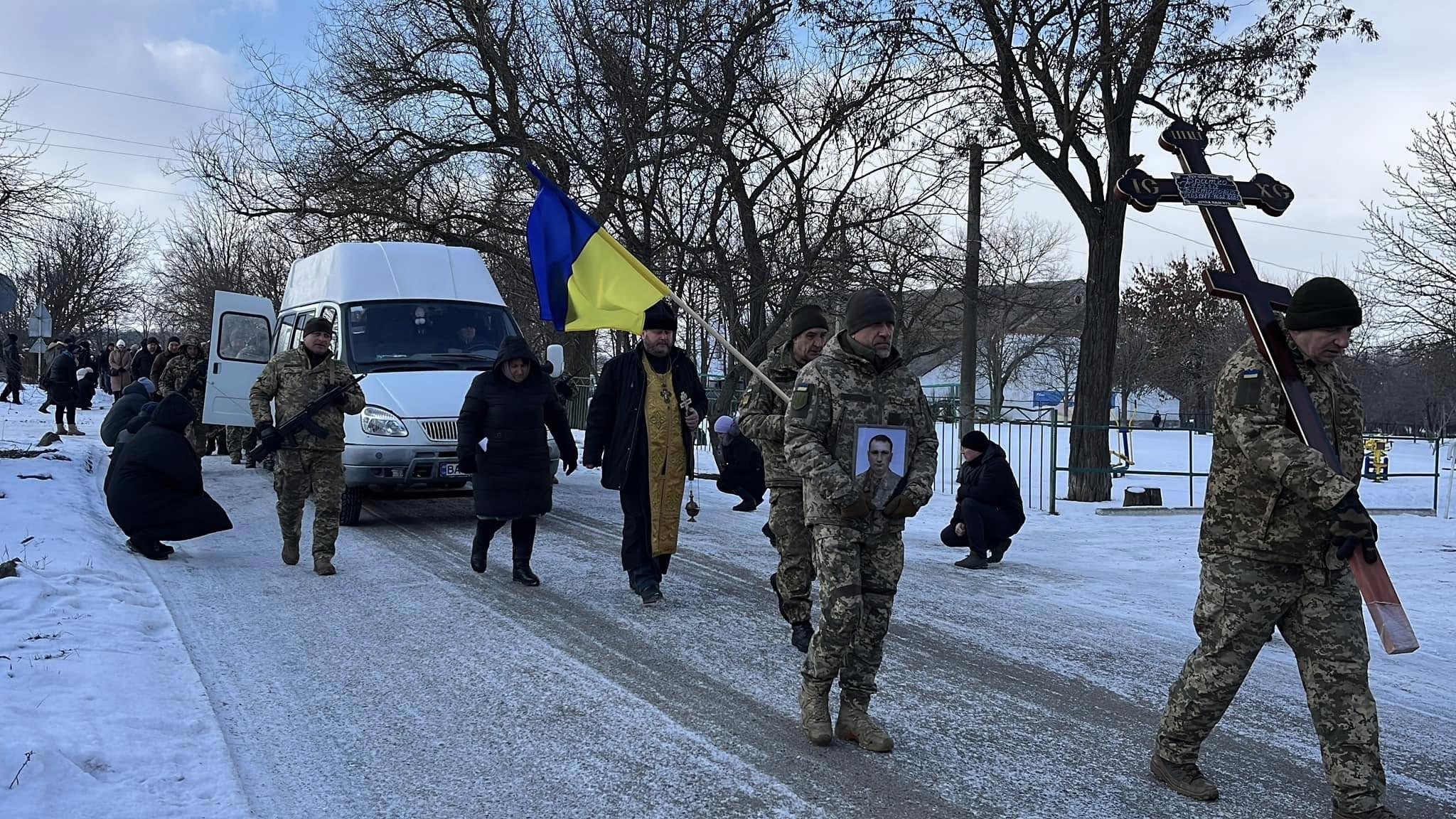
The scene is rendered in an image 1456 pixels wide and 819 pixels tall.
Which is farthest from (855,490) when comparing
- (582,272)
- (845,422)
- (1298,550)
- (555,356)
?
(555,356)

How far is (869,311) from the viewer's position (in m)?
4.44

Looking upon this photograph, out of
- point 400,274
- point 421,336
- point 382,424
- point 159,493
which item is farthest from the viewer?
point 400,274

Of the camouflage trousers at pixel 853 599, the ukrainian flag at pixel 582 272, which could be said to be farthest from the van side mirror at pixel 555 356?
the camouflage trousers at pixel 853 599

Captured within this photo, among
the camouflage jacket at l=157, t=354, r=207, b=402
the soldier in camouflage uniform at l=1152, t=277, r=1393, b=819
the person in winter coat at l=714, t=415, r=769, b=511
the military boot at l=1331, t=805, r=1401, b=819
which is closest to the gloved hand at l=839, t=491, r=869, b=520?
the soldier in camouflage uniform at l=1152, t=277, r=1393, b=819

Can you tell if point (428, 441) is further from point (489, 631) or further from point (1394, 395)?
point (1394, 395)

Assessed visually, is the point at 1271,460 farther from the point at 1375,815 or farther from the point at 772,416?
the point at 772,416

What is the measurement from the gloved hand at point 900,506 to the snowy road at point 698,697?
99 cm

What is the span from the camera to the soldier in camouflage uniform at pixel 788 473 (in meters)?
6.05

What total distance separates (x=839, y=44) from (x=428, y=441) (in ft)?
26.7

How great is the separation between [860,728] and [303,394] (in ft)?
17.9

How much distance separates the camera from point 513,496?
7984 mm

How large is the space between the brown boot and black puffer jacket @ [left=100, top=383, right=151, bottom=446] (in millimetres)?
11131

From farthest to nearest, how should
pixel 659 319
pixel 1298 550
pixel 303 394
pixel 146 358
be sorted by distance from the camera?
pixel 146 358, pixel 303 394, pixel 659 319, pixel 1298 550

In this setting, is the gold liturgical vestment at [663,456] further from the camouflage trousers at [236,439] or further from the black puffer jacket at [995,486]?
the camouflage trousers at [236,439]
